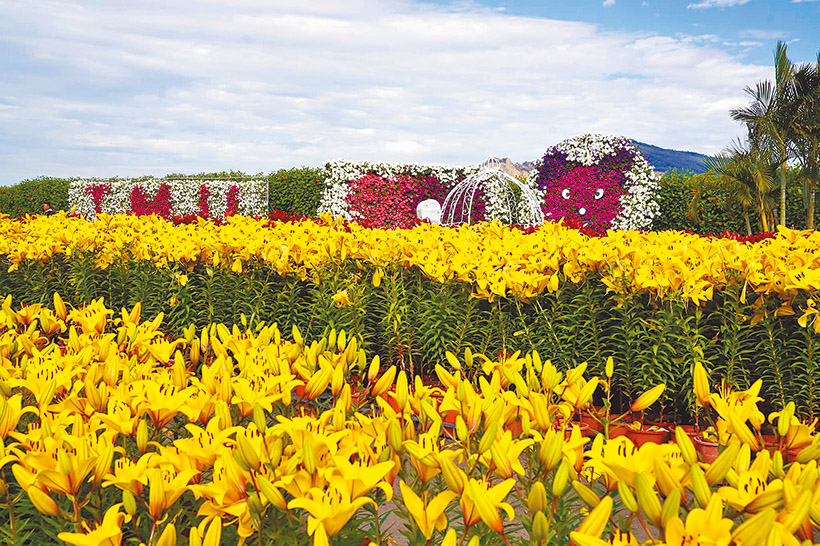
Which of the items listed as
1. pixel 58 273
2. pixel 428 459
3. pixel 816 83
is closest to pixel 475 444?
pixel 428 459

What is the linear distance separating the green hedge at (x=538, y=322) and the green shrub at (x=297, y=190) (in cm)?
1165

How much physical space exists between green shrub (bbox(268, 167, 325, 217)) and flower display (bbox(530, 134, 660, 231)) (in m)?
6.27

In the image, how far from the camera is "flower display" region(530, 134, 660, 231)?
13.4 meters

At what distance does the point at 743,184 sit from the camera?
507 inches

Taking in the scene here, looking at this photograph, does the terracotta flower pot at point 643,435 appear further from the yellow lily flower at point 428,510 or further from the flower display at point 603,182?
the flower display at point 603,182

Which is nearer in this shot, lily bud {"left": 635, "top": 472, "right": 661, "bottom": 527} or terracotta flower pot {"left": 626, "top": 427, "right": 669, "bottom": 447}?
lily bud {"left": 635, "top": 472, "right": 661, "bottom": 527}

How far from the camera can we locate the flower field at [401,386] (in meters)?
1.07

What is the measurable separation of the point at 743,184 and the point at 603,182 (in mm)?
2833

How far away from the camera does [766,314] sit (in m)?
3.10

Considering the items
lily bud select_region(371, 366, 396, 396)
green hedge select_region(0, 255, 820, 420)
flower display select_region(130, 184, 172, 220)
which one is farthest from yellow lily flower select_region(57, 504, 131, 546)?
flower display select_region(130, 184, 172, 220)

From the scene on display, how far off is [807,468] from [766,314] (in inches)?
94.4

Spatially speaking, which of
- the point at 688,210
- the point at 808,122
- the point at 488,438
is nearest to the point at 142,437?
the point at 488,438

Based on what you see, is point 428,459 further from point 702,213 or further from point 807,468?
point 702,213

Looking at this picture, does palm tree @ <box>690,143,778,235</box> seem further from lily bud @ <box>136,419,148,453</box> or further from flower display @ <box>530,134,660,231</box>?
lily bud @ <box>136,419,148,453</box>
